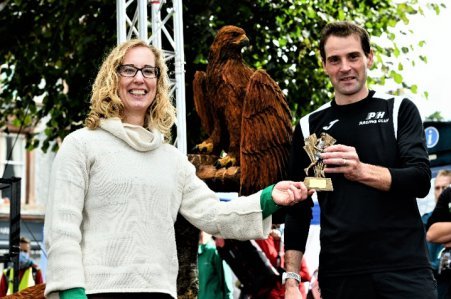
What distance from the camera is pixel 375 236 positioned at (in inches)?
125

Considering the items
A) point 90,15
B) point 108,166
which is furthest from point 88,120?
point 90,15

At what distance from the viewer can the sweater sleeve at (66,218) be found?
9.50ft

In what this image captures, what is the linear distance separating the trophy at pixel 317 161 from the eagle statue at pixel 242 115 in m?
0.99

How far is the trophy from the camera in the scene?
3.16 metres

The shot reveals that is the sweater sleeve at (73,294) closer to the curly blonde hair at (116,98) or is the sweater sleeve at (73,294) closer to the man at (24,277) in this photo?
the curly blonde hair at (116,98)

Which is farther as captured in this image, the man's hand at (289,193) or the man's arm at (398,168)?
the man's hand at (289,193)

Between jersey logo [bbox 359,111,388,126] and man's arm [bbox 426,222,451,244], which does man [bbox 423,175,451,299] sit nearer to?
man's arm [bbox 426,222,451,244]

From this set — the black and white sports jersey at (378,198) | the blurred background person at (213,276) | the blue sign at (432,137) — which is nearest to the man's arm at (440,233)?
the black and white sports jersey at (378,198)

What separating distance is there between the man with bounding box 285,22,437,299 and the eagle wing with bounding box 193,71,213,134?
1919mm

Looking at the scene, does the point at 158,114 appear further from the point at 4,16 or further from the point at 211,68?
the point at 4,16

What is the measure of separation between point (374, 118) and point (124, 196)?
1.00m

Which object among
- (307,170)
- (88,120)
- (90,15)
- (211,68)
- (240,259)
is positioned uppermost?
(90,15)

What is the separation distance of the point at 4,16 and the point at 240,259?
230 inches

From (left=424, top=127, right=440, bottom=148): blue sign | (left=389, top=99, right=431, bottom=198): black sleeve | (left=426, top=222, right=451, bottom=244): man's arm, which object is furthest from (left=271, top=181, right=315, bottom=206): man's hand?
(left=424, top=127, right=440, bottom=148): blue sign
